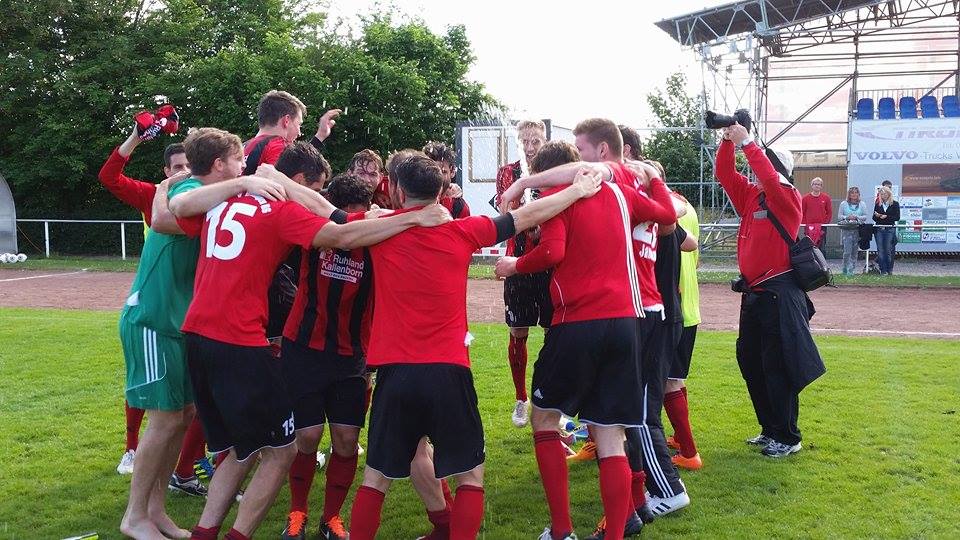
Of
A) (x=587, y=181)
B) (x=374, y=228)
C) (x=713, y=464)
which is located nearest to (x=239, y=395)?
(x=374, y=228)

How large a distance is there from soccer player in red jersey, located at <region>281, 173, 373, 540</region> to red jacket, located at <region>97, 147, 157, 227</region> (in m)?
1.57

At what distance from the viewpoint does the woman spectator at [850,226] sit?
18031mm

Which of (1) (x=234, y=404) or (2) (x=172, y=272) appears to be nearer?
(1) (x=234, y=404)

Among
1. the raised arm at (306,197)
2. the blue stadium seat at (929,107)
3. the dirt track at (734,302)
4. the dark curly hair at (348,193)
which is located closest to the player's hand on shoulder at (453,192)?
the dark curly hair at (348,193)

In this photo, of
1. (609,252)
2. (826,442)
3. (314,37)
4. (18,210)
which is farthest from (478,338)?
(18,210)

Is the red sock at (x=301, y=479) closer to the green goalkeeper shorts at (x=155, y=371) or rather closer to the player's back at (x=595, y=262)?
the green goalkeeper shorts at (x=155, y=371)

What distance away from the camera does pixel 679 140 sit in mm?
35312

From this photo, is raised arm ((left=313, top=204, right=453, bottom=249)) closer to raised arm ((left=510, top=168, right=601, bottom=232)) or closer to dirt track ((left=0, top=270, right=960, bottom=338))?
raised arm ((left=510, top=168, right=601, bottom=232))

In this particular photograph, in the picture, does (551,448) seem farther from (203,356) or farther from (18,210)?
(18,210)

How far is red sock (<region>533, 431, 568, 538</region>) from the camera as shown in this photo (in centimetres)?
432

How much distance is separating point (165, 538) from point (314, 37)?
89.4ft

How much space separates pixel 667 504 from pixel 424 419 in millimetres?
1894

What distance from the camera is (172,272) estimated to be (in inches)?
178

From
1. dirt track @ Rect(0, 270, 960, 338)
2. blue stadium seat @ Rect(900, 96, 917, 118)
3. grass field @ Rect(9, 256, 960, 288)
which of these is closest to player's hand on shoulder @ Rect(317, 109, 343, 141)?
dirt track @ Rect(0, 270, 960, 338)
